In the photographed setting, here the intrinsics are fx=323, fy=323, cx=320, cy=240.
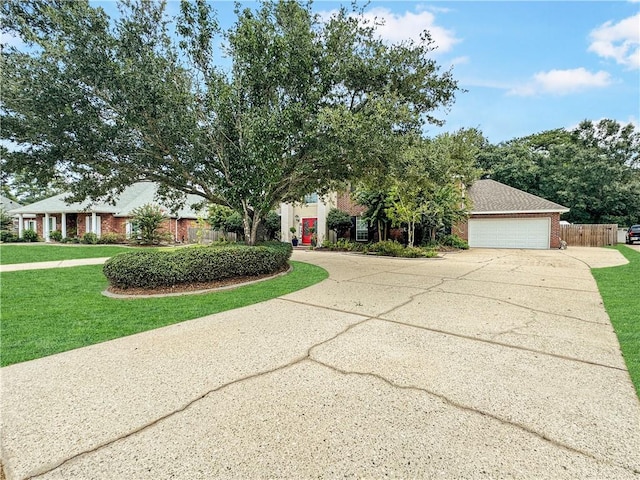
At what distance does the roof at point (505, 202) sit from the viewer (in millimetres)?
18578

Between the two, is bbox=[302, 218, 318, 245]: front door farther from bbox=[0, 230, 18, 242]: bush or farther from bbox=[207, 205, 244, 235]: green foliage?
bbox=[0, 230, 18, 242]: bush

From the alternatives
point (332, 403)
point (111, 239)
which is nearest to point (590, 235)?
point (332, 403)

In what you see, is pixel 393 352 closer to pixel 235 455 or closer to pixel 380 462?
pixel 380 462

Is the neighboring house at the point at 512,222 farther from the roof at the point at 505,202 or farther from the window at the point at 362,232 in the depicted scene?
the window at the point at 362,232

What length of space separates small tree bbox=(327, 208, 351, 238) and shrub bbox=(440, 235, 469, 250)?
5752 mm

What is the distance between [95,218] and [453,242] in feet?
78.4

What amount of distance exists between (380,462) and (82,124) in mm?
8254

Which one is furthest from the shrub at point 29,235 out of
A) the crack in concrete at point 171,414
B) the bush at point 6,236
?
the crack in concrete at point 171,414

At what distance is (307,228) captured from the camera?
22.1 meters

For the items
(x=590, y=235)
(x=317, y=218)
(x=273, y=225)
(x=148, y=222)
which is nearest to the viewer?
(x=148, y=222)

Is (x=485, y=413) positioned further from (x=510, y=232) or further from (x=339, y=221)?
(x=510, y=232)

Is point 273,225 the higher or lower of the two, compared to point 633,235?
higher

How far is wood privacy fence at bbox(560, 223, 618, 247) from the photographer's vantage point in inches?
800

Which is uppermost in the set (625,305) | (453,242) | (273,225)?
(273,225)
